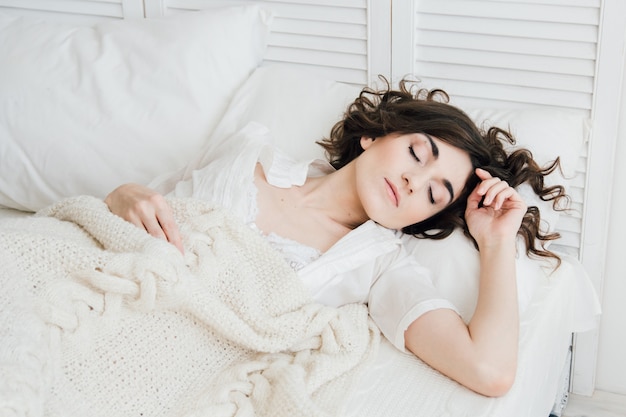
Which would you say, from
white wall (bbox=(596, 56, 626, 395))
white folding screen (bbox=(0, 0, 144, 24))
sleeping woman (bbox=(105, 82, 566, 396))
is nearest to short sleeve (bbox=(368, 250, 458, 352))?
sleeping woman (bbox=(105, 82, 566, 396))

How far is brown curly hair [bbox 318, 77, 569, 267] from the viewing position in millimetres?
1588

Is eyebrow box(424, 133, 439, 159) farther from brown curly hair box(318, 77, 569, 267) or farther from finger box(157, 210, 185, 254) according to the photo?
finger box(157, 210, 185, 254)

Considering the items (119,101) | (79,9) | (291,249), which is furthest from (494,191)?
(79,9)

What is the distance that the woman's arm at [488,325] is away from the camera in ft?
4.36

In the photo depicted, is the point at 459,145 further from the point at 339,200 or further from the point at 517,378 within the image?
the point at 517,378

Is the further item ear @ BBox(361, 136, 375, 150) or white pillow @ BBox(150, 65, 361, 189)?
white pillow @ BBox(150, 65, 361, 189)

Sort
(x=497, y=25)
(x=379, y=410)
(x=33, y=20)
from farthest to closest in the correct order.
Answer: (x=33, y=20)
(x=497, y=25)
(x=379, y=410)

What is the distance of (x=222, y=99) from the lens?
1926 mm

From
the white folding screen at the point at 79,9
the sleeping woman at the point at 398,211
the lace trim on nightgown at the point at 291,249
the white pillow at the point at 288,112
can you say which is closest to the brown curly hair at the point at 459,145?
the sleeping woman at the point at 398,211

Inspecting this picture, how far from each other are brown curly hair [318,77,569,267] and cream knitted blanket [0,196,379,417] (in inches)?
11.8

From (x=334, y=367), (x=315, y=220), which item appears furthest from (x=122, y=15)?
(x=334, y=367)

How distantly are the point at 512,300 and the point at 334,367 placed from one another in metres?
0.31

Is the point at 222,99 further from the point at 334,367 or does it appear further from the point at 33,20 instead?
the point at 334,367

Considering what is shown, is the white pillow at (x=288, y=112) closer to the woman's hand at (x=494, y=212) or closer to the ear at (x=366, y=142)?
the ear at (x=366, y=142)
